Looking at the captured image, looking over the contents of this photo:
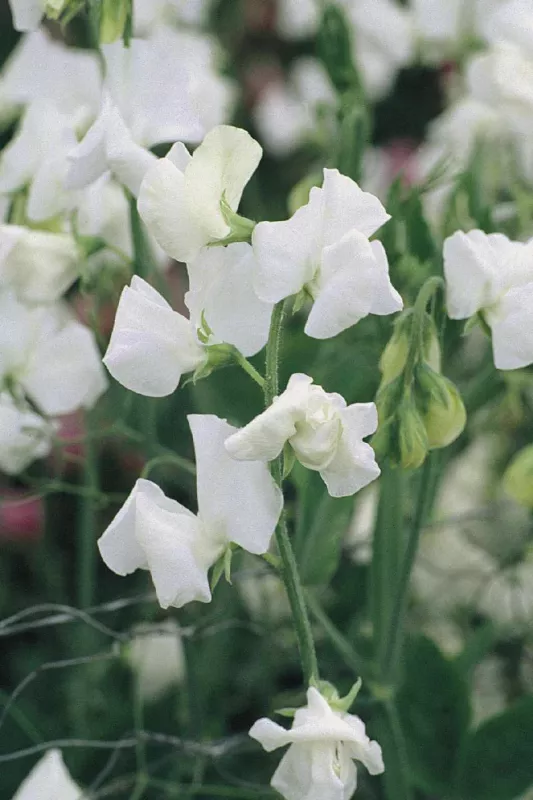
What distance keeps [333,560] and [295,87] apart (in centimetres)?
85

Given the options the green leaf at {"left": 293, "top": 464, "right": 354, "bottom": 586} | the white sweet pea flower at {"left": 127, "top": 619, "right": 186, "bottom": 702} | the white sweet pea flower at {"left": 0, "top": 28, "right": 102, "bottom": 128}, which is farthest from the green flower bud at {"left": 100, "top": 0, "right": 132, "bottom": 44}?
the white sweet pea flower at {"left": 127, "top": 619, "right": 186, "bottom": 702}

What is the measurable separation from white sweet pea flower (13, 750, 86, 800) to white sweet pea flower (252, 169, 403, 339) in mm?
276

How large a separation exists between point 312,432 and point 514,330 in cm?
12

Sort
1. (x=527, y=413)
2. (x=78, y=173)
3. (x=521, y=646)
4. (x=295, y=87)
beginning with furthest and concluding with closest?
(x=295, y=87), (x=527, y=413), (x=521, y=646), (x=78, y=173)

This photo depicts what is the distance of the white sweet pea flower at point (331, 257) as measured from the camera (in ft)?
1.21

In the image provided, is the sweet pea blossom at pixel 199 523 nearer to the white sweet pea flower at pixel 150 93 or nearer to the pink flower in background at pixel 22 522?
the white sweet pea flower at pixel 150 93

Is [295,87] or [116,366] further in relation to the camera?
[295,87]

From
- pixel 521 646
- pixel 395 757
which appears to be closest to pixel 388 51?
pixel 521 646

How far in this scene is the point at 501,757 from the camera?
59 centimetres

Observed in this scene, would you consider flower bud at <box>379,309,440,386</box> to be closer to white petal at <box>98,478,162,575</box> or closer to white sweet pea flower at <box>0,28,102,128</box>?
white petal at <box>98,478,162,575</box>

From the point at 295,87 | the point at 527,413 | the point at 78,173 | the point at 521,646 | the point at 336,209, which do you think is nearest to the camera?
the point at 336,209

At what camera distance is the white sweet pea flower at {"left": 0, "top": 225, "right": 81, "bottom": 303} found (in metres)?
0.54

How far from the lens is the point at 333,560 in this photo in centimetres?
57

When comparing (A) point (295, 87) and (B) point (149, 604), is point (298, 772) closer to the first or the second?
(B) point (149, 604)
